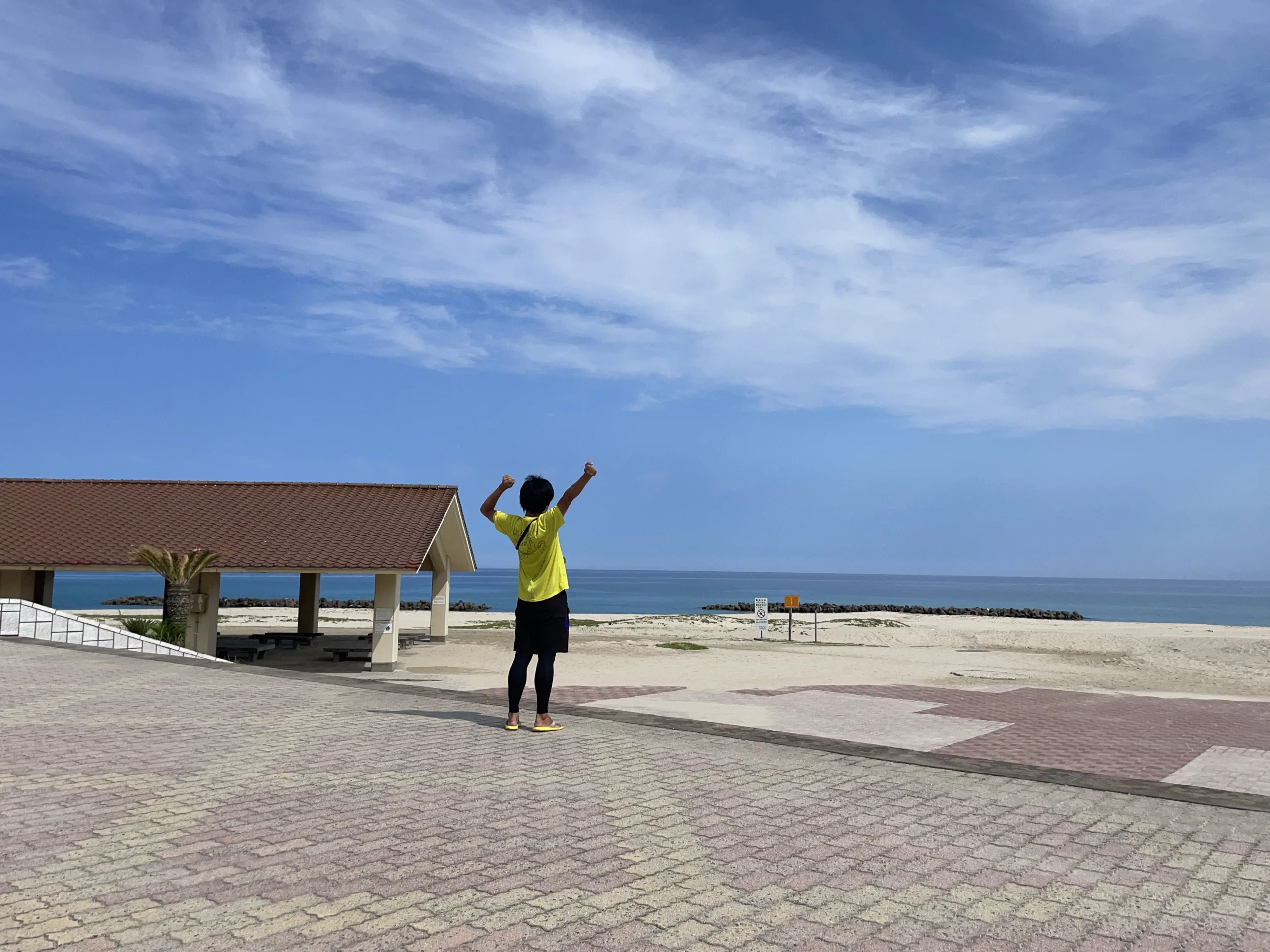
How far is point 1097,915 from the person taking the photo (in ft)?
12.1

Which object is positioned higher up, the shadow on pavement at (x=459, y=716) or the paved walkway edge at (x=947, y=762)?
the paved walkway edge at (x=947, y=762)

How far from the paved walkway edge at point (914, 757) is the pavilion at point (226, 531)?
26.0ft

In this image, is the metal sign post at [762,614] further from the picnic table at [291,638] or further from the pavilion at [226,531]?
the picnic table at [291,638]

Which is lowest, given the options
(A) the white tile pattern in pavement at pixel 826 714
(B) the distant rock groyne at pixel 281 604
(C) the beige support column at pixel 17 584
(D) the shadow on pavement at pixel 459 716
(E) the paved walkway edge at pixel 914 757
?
(B) the distant rock groyne at pixel 281 604

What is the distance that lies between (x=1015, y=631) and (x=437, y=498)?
Result: 25912 mm

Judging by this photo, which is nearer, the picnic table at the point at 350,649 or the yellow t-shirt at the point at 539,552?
the yellow t-shirt at the point at 539,552

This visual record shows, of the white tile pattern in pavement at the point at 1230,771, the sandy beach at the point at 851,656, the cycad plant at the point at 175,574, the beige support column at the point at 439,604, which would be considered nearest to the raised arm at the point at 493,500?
the white tile pattern in pavement at the point at 1230,771

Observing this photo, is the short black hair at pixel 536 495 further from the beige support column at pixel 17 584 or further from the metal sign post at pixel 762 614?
the metal sign post at pixel 762 614

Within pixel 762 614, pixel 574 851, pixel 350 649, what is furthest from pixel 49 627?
pixel 762 614

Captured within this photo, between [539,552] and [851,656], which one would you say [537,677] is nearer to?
[539,552]

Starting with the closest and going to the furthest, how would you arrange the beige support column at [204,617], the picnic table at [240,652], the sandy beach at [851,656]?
1. the sandy beach at [851,656]
2. the beige support column at [204,617]
3. the picnic table at [240,652]

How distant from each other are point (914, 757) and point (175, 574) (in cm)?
1521

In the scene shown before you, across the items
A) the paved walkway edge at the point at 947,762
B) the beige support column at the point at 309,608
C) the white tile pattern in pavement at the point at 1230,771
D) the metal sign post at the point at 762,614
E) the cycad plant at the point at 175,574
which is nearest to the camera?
the paved walkway edge at the point at 947,762

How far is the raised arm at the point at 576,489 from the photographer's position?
6.86 metres
